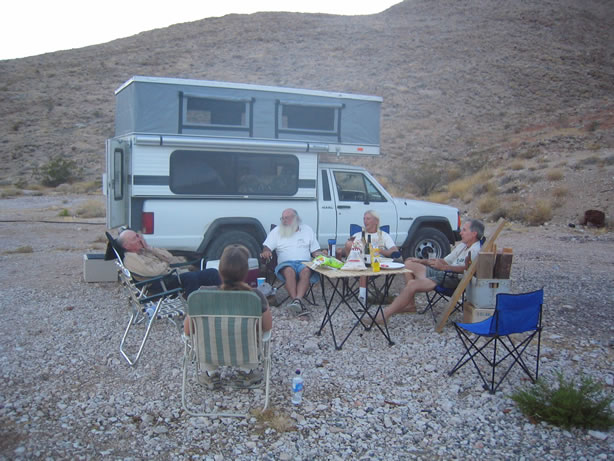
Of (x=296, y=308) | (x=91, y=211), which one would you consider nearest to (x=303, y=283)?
(x=296, y=308)

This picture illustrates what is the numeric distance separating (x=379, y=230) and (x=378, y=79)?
1293 inches

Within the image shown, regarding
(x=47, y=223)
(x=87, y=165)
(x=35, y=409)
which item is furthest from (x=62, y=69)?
(x=35, y=409)

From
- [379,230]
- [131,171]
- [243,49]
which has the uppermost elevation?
[243,49]

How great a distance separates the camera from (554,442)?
322 cm

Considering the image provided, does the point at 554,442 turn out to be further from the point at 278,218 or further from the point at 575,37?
the point at 575,37

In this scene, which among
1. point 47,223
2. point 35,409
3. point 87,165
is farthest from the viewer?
point 87,165

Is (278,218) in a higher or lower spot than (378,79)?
lower

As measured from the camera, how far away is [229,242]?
265 inches

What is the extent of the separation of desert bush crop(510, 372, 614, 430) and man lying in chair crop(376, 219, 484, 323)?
179cm

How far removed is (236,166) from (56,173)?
21183mm

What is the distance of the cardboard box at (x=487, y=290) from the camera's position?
16.4 feet

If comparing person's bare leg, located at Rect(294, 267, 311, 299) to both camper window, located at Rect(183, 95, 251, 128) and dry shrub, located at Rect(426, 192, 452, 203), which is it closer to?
camper window, located at Rect(183, 95, 251, 128)

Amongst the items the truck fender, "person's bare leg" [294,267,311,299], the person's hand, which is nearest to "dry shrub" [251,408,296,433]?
"person's bare leg" [294,267,311,299]

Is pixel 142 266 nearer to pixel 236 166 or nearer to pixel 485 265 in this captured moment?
pixel 236 166
